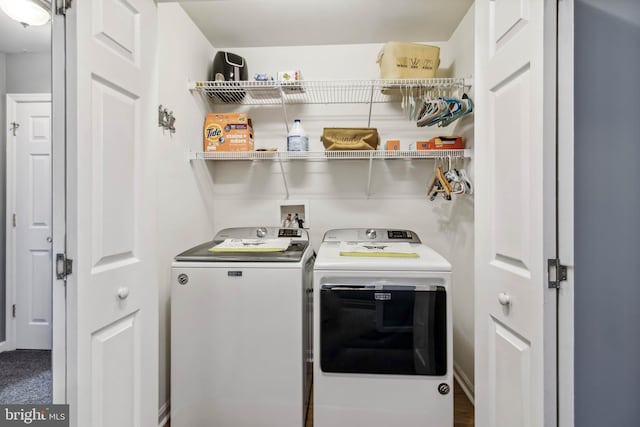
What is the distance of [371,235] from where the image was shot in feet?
7.30

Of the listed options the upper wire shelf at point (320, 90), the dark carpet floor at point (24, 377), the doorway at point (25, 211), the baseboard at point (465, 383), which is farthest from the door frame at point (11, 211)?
the baseboard at point (465, 383)

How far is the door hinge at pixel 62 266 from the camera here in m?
0.92

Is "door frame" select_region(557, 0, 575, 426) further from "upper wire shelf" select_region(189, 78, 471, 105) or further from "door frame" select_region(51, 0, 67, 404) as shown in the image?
"door frame" select_region(51, 0, 67, 404)

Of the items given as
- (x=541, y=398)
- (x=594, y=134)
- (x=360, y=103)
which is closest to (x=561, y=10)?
(x=594, y=134)

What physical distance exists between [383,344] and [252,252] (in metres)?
0.83

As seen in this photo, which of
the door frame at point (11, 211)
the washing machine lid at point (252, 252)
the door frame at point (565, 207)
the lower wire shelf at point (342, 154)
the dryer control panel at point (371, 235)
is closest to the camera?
the door frame at point (565, 207)

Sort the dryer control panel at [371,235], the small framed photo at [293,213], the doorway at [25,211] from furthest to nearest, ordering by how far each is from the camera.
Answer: the small framed photo at [293,213] < the dryer control panel at [371,235] < the doorway at [25,211]

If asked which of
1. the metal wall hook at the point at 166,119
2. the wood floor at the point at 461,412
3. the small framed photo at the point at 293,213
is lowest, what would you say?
the wood floor at the point at 461,412

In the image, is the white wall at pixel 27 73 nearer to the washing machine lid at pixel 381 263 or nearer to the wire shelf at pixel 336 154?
the wire shelf at pixel 336 154

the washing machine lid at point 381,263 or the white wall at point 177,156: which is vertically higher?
the white wall at point 177,156

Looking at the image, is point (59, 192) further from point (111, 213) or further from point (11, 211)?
point (11, 211)

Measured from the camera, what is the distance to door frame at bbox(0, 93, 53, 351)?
1323 mm

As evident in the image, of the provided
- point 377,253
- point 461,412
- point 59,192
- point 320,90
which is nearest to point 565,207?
point 377,253

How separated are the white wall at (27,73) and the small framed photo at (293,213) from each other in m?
1.52
